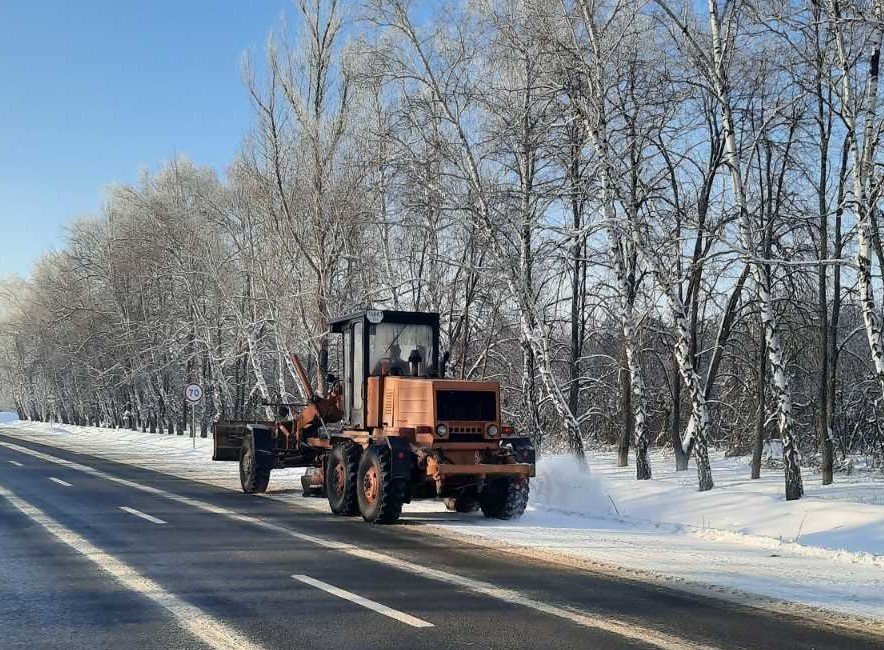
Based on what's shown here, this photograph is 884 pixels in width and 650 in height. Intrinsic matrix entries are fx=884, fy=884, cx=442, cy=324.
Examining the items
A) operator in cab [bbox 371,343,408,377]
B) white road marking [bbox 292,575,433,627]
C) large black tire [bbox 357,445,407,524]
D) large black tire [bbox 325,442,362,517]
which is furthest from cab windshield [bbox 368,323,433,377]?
white road marking [bbox 292,575,433,627]

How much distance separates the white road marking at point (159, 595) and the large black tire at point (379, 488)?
399cm

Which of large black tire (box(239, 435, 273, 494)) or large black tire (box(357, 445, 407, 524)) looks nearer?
large black tire (box(357, 445, 407, 524))

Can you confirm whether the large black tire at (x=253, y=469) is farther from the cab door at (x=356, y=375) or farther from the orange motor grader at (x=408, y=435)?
the cab door at (x=356, y=375)

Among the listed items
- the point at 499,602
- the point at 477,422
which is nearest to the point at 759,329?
the point at 477,422

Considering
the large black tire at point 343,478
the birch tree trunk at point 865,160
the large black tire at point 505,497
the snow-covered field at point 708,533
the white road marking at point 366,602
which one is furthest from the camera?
the large black tire at point 343,478

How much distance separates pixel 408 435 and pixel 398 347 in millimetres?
1906

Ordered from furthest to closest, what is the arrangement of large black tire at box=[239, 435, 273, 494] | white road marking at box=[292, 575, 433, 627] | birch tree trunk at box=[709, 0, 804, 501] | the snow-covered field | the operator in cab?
large black tire at box=[239, 435, 273, 494], the operator in cab, birch tree trunk at box=[709, 0, 804, 501], the snow-covered field, white road marking at box=[292, 575, 433, 627]

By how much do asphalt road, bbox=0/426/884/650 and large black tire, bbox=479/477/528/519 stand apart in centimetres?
188

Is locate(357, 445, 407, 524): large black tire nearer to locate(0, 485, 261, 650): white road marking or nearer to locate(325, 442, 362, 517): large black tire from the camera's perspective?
locate(325, 442, 362, 517): large black tire

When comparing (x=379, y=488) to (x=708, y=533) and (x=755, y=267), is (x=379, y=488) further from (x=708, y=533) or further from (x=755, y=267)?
(x=755, y=267)

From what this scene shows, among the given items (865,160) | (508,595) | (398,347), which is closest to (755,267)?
(865,160)

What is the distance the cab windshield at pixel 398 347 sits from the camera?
14469 millimetres

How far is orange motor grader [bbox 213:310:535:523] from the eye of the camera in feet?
42.5

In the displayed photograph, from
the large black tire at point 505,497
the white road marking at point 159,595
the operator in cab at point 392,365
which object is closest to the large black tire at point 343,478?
the operator in cab at point 392,365
